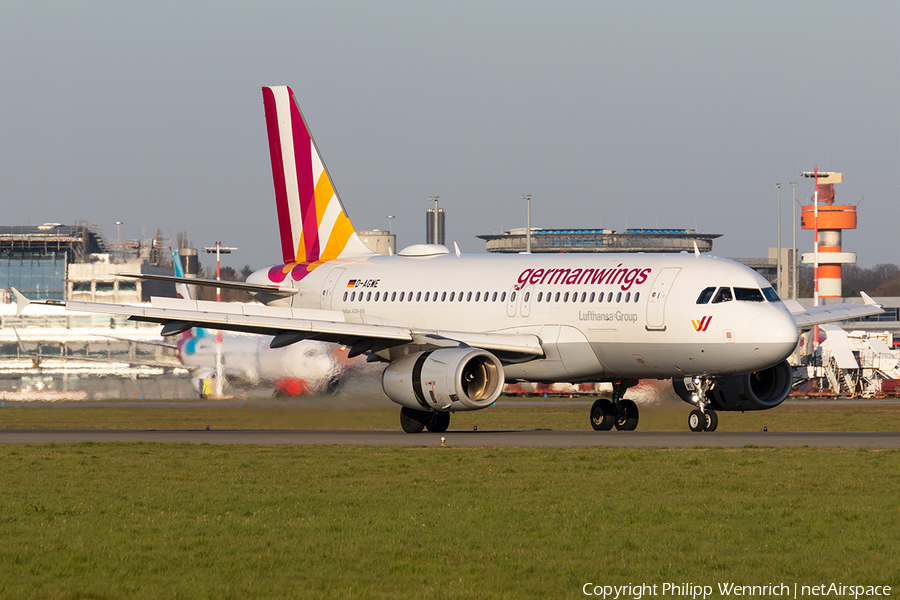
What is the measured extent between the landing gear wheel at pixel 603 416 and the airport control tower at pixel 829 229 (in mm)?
120396

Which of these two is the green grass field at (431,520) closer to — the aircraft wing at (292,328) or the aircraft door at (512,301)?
the aircraft wing at (292,328)

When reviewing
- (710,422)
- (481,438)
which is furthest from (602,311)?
(481,438)

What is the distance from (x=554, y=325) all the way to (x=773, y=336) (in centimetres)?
624

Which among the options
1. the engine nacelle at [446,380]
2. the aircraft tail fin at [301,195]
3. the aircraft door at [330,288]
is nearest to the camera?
the engine nacelle at [446,380]

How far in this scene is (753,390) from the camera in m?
35.8

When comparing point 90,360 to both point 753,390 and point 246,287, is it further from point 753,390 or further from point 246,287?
point 753,390

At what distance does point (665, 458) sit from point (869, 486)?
547 centimetres

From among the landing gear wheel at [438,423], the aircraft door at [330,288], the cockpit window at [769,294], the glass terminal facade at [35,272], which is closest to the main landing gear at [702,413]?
the cockpit window at [769,294]

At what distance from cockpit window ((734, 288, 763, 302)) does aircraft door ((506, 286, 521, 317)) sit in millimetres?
6490

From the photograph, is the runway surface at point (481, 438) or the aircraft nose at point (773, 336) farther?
the aircraft nose at point (773, 336)

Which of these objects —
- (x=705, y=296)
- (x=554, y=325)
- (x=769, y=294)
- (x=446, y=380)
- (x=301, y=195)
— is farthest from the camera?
(x=301, y=195)

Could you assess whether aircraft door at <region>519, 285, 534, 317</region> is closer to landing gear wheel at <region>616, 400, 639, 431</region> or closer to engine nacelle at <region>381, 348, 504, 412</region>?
engine nacelle at <region>381, 348, 504, 412</region>

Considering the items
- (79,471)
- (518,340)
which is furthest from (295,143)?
(79,471)

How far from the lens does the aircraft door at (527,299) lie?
119 feet
